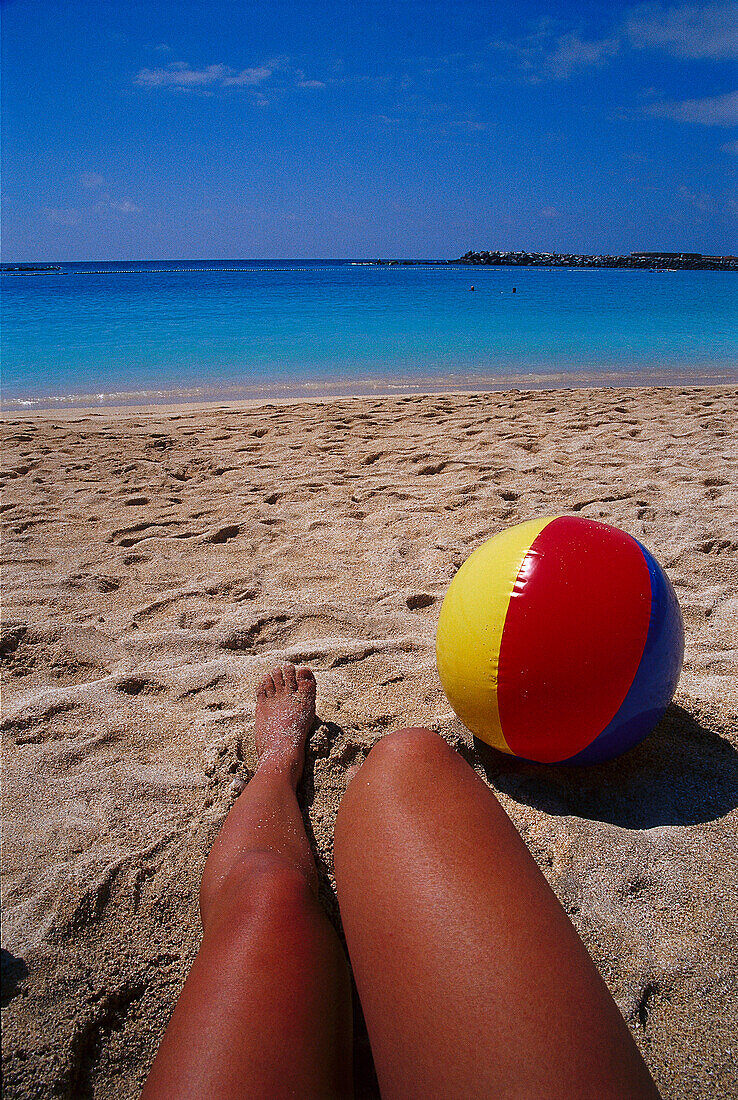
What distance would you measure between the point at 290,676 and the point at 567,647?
109cm

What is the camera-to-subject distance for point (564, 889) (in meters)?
1.61

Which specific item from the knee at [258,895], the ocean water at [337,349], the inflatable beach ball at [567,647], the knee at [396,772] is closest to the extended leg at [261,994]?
the knee at [258,895]

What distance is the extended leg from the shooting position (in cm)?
98

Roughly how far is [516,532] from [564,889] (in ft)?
3.27

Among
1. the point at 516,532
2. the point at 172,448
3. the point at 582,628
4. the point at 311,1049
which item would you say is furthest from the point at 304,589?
the point at 172,448

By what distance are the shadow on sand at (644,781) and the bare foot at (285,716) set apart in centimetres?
55

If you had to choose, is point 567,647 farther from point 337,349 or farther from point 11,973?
point 337,349

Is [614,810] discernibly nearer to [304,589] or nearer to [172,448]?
[304,589]

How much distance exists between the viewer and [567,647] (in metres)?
1.70

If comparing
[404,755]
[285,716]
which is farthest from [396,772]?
[285,716]

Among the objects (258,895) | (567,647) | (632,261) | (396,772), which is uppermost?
(632,261)

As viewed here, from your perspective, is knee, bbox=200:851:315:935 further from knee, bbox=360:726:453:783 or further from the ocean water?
the ocean water

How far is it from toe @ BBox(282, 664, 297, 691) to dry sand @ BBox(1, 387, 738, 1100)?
0.11 meters

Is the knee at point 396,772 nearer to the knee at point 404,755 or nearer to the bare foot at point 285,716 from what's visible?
the knee at point 404,755
